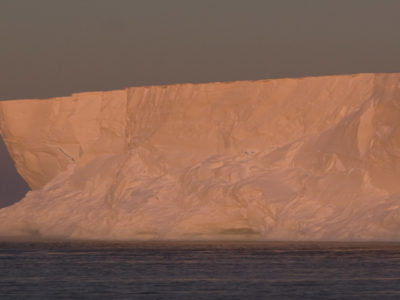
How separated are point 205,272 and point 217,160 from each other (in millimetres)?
15761

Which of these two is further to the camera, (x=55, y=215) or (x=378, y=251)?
(x=55, y=215)

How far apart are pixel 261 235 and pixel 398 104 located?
22.2ft

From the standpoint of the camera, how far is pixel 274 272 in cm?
3005

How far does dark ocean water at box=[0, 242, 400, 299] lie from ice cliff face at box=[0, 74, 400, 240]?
127 centimetres

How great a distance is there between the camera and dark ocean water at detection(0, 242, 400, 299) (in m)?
25.3

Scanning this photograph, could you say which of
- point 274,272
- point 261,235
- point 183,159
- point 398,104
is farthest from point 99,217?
point 274,272

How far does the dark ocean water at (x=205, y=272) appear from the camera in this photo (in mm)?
25344

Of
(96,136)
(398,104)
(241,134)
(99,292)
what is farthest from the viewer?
(96,136)

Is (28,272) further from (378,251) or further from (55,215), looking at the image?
(55,215)

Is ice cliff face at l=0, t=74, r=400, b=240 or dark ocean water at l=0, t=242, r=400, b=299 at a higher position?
ice cliff face at l=0, t=74, r=400, b=240

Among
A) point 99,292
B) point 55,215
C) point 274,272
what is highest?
point 55,215

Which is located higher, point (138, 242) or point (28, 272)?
point (138, 242)

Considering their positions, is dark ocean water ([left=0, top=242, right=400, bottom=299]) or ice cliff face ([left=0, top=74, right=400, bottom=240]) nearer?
dark ocean water ([left=0, top=242, right=400, bottom=299])

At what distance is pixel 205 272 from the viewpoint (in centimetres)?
3027
